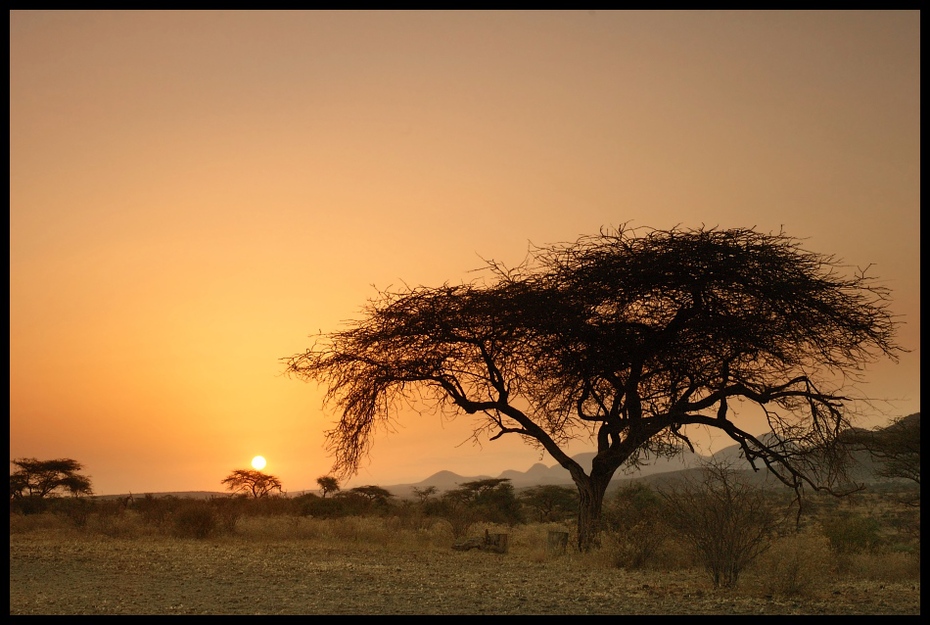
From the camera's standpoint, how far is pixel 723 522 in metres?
13.2

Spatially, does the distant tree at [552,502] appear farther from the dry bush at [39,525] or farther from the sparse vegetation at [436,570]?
the dry bush at [39,525]

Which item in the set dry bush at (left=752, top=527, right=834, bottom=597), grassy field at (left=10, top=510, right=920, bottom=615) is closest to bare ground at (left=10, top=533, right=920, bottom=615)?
grassy field at (left=10, top=510, right=920, bottom=615)

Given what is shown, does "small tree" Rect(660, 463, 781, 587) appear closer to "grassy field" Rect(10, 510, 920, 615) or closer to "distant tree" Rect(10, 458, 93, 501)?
"grassy field" Rect(10, 510, 920, 615)

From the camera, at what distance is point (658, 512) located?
16953 millimetres

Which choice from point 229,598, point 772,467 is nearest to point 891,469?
point 772,467

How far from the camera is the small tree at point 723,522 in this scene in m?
13.0

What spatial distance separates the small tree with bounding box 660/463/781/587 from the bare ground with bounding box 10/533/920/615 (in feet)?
1.57

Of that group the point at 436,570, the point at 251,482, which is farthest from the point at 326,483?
the point at 436,570

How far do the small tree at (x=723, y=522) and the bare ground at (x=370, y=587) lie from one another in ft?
1.57

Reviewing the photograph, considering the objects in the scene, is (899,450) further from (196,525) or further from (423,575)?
(196,525)

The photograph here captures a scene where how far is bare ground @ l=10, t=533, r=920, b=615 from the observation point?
11.0 m

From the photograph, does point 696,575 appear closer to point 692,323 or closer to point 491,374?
point 692,323

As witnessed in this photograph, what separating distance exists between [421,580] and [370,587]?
3.85ft

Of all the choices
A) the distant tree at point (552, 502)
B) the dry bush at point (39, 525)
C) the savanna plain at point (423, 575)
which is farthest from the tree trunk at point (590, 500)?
the distant tree at point (552, 502)
